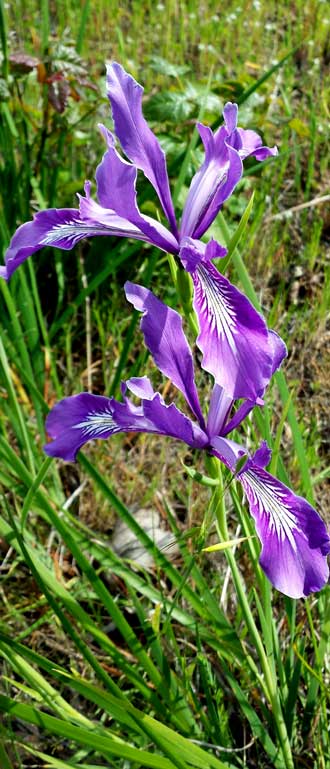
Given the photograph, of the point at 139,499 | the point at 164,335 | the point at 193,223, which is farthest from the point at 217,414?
the point at 139,499

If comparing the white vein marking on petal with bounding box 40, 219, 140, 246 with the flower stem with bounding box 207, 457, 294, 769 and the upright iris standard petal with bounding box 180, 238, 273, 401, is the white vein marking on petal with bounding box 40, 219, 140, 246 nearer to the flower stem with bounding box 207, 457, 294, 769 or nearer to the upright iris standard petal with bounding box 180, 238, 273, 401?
the upright iris standard petal with bounding box 180, 238, 273, 401

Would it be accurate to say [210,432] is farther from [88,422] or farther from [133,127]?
[133,127]

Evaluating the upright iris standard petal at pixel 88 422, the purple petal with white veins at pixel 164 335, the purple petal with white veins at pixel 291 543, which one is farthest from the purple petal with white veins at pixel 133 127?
the purple petal with white veins at pixel 291 543

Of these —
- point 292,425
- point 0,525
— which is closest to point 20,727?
point 0,525

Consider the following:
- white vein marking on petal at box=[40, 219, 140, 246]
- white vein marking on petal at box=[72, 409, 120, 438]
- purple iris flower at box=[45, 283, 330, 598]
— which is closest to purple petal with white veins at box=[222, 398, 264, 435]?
purple iris flower at box=[45, 283, 330, 598]

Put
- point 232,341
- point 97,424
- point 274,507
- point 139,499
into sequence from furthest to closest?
1. point 139,499
2. point 97,424
3. point 274,507
4. point 232,341
